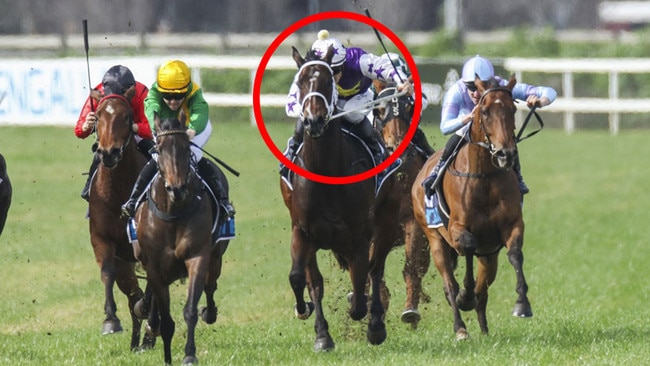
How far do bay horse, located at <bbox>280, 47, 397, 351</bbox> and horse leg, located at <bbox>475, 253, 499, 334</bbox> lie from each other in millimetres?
1080

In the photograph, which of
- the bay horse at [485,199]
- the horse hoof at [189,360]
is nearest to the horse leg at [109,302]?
the horse hoof at [189,360]

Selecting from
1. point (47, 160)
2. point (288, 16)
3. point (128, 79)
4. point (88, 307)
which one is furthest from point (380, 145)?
point (288, 16)

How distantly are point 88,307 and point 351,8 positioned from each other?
2082 cm

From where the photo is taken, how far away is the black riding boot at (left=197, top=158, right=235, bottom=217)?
1037 centimetres

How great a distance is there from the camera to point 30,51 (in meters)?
32.3

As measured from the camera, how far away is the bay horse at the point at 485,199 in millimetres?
10055

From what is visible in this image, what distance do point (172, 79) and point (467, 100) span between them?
8.29ft

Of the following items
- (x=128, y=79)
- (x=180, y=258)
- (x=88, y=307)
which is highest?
(x=128, y=79)

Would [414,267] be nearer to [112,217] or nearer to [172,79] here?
[112,217]

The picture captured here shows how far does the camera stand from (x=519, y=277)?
33.0 feet

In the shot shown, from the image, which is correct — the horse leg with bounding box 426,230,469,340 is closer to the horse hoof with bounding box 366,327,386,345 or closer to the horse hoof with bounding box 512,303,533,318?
the horse hoof with bounding box 366,327,386,345

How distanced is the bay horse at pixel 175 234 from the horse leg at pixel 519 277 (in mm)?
2223

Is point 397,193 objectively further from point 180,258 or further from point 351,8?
point 351,8

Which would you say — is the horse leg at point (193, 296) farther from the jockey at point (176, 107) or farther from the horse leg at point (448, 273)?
the horse leg at point (448, 273)
